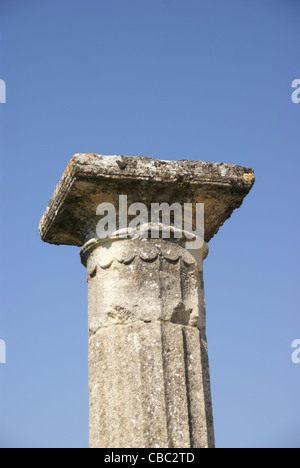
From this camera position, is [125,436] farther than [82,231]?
No

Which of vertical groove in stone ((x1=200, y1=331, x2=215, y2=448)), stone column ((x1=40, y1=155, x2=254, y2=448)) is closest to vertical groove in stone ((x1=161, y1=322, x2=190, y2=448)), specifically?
stone column ((x1=40, y1=155, x2=254, y2=448))

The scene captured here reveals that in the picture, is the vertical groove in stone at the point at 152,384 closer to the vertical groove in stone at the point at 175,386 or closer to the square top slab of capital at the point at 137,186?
the vertical groove in stone at the point at 175,386

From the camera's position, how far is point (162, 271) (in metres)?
5.06

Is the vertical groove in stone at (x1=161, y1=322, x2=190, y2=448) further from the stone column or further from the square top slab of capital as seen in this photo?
the square top slab of capital

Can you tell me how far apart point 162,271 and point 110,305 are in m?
0.42

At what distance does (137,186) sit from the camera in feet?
16.5

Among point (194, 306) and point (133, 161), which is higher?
point (133, 161)

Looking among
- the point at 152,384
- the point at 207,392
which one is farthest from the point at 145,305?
the point at 207,392

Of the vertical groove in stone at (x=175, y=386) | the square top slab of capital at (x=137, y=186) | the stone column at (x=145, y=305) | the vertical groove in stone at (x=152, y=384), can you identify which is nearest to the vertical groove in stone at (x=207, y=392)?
the stone column at (x=145, y=305)

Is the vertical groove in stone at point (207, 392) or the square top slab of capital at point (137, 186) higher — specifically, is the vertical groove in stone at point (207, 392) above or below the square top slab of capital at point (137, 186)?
below

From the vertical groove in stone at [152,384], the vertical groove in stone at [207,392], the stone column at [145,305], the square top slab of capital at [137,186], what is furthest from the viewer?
the square top slab of capital at [137,186]

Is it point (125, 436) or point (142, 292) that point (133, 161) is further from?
point (125, 436)

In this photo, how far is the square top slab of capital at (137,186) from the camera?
16.3 ft
